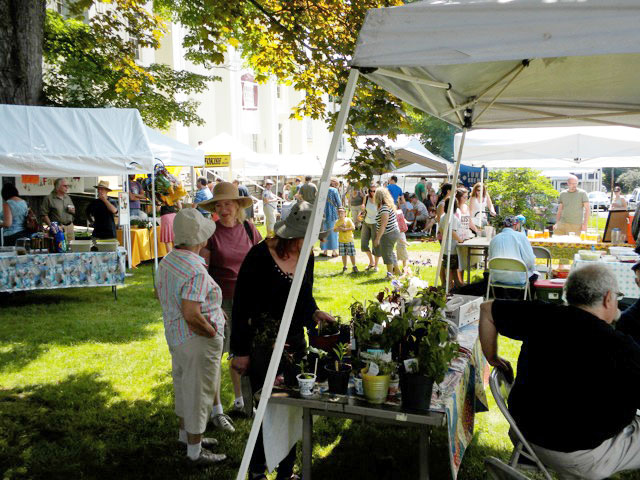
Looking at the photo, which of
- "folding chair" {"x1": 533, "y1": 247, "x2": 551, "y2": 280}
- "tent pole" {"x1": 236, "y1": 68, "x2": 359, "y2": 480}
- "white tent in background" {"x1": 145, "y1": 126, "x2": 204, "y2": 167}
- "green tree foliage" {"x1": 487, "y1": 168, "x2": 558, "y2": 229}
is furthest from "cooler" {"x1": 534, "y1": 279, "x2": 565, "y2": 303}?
"green tree foliage" {"x1": 487, "y1": 168, "x2": 558, "y2": 229}

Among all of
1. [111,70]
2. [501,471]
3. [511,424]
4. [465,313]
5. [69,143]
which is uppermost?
[111,70]

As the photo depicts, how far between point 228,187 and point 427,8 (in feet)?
8.81

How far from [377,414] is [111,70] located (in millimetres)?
12180

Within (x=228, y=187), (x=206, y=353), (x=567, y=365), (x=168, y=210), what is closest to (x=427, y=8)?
(x=567, y=365)

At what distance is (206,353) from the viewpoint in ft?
11.3

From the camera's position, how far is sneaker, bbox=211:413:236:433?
4205mm

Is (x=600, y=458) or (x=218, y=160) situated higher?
(x=218, y=160)

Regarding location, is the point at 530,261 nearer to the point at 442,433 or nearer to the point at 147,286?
the point at 442,433

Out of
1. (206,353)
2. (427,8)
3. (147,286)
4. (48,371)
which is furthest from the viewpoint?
(147,286)

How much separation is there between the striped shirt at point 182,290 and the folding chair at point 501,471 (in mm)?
1937

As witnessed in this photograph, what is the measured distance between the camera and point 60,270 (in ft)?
27.1

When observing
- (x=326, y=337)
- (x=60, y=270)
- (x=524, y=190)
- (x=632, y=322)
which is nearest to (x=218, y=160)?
(x=60, y=270)

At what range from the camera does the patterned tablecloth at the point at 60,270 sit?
7.94m

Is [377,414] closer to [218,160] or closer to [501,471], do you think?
[501,471]
